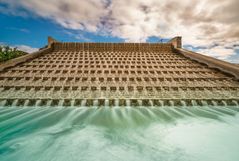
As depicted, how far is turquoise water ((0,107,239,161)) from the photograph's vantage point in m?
3.04

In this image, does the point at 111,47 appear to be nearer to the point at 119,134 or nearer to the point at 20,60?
the point at 20,60

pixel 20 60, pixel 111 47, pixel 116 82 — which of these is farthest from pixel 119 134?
pixel 111 47

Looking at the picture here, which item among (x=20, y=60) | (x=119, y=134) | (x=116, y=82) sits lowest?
(x=119, y=134)

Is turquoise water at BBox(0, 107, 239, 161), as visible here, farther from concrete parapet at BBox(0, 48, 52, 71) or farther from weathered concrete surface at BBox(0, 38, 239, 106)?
concrete parapet at BBox(0, 48, 52, 71)

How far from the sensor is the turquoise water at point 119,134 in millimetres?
3045

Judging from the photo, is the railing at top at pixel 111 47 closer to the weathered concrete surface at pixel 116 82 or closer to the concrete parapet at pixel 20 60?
the concrete parapet at pixel 20 60

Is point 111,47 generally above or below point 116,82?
above

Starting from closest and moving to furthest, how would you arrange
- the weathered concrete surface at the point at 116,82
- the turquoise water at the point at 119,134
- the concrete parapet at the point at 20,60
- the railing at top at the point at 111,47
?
1. the turquoise water at the point at 119,134
2. the weathered concrete surface at the point at 116,82
3. the concrete parapet at the point at 20,60
4. the railing at top at the point at 111,47

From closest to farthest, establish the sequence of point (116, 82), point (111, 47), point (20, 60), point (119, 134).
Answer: point (119, 134), point (116, 82), point (20, 60), point (111, 47)

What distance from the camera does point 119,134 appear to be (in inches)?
149

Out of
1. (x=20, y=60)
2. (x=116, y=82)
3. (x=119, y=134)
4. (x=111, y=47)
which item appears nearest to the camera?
(x=119, y=134)

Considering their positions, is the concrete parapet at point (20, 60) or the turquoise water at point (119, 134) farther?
the concrete parapet at point (20, 60)

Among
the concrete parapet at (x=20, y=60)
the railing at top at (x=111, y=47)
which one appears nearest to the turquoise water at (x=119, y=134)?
the concrete parapet at (x=20, y=60)

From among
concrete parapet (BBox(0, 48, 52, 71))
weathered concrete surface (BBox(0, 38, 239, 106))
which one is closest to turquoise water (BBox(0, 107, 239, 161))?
weathered concrete surface (BBox(0, 38, 239, 106))
